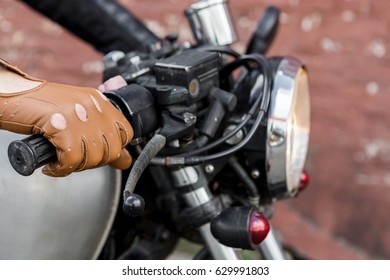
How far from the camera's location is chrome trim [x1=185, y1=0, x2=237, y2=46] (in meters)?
1.18

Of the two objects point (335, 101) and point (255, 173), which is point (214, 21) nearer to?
point (255, 173)

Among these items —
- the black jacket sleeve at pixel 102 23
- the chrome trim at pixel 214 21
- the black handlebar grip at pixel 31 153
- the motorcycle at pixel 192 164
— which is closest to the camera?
the black handlebar grip at pixel 31 153

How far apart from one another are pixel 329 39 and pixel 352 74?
17 centimetres

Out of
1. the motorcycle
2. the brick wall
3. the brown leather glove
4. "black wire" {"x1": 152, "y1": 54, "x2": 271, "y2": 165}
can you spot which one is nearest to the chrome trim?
the motorcycle

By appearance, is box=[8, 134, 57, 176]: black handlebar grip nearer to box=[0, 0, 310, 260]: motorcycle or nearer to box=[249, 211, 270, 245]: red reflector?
box=[0, 0, 310, 260]: motorcycle

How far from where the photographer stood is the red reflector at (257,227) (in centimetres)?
98

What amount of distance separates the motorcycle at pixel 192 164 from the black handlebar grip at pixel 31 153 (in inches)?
4.7

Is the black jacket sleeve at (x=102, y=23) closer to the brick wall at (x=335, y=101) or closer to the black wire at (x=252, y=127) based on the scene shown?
the black wire at (x=252, y=127)

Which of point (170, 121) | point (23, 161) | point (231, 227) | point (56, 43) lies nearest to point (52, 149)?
point (23, 161)

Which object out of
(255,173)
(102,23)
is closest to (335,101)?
(102,23)

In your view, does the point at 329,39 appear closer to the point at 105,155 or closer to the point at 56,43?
the point at 56,43

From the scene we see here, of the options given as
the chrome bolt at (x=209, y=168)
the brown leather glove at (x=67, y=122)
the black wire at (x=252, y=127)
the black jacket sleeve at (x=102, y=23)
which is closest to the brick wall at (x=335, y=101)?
the black jacket sleeve at (x=102, y=23)

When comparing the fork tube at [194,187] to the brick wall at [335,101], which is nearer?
the fork tube at [194,187]

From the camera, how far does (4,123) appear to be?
2.63ft
